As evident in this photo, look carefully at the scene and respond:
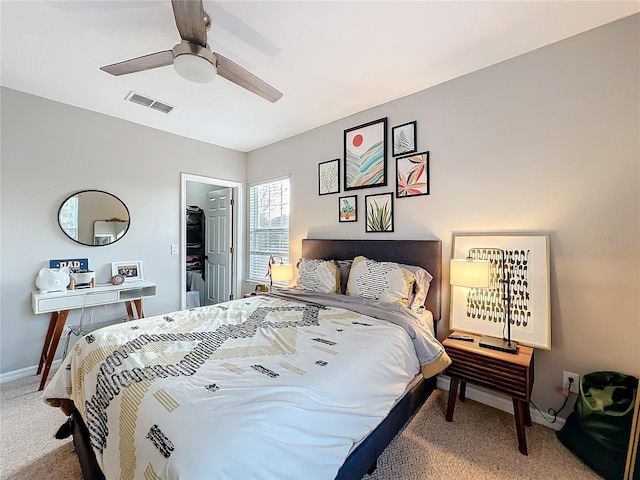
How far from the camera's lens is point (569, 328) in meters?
1.92

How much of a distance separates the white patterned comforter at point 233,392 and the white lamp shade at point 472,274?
61cm

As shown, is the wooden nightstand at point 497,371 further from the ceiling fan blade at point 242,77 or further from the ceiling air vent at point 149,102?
the ceiling air vent at point 149,102

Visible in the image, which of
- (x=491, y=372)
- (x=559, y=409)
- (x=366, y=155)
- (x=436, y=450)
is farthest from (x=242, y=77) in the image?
(x=559, y=409)

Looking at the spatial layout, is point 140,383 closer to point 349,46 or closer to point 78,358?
point 78,358

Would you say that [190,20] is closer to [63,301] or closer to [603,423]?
[63,301]

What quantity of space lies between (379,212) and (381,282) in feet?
2.82

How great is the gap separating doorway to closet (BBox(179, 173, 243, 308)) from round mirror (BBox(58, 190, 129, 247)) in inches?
28.7

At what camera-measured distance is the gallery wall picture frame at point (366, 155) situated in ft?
9.43

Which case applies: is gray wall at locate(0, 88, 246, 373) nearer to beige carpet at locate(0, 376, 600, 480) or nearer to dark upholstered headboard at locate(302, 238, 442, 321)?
beige carpet at locate(0, 376, 600, 480)

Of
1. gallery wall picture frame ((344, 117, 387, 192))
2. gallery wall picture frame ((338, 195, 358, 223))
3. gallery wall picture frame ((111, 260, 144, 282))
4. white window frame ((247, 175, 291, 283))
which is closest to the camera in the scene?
gallery wall picture frame ((344, 117, 387, 192))

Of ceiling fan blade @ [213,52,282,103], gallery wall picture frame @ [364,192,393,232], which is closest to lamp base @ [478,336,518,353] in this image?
gallery wall picture frame @ [364,192,393,232]

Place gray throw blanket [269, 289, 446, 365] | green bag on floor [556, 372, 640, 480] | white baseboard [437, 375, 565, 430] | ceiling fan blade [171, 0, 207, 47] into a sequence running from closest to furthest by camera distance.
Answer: ceiling fan blade [171, 0, 207, 47] < green bag on floor [556, 372, 640, 480] < gray throw blanket [269, 289, 446, 365] < white baseboard [437, 375, 565, 430]

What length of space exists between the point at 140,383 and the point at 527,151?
278 centimetres

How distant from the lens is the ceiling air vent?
2766mm
